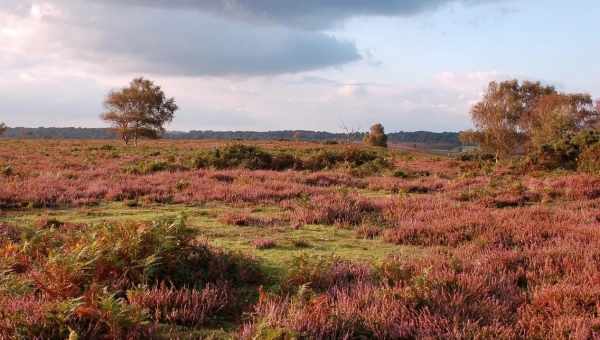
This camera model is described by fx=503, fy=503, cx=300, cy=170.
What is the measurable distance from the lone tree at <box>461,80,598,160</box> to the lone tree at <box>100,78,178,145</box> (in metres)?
43.8

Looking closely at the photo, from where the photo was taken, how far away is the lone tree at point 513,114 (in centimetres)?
5425

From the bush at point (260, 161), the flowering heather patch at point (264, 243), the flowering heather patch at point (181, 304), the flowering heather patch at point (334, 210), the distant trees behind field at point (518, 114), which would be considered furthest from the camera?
the distant trees behind field at point (518, 114)

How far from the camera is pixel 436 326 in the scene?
4.59 metres

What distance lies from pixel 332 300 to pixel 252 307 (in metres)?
0.85

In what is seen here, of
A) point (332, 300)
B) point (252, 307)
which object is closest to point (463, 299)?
point (332, 300)

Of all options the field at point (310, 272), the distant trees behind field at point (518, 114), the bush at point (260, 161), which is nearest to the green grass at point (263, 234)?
the field at point (310, 272)

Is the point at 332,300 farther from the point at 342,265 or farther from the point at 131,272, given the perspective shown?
the point at 131,272

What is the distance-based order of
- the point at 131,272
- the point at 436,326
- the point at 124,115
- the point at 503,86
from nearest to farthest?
1. the point at 436,326
2. the point at 131,272
3. the point at 503,86
4. the point at 124,115

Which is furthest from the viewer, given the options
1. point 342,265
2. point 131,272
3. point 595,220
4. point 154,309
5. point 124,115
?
point 124,115

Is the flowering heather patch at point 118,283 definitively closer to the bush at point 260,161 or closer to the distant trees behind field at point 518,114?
the bush at point 260,161

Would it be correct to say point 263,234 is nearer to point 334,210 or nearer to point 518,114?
point 334,210

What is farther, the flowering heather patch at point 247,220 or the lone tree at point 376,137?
the lone tree at point 376,137

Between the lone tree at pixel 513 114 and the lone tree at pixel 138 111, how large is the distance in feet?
144

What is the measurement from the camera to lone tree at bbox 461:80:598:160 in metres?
54.2
